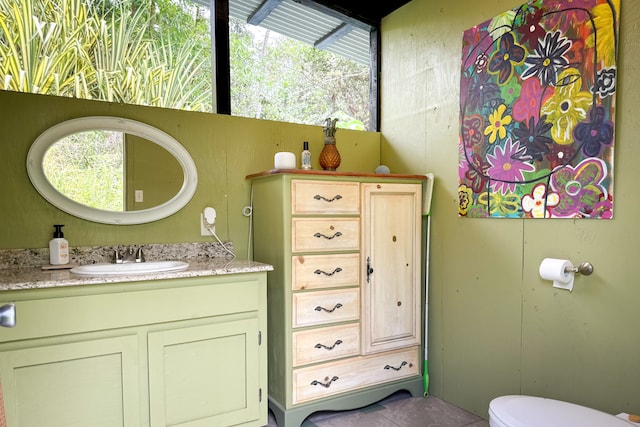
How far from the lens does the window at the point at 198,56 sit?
2.00m

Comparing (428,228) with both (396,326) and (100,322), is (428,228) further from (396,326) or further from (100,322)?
(100,322)

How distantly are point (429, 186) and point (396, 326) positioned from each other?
0.85 meters

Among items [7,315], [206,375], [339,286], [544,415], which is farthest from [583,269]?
[7,315]

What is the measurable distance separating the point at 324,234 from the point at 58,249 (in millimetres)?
1268

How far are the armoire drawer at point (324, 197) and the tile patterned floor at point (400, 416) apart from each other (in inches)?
43.6

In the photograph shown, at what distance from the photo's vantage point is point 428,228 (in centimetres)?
249

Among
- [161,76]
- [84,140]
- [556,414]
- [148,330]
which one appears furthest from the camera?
[161,76]

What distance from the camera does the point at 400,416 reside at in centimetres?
222

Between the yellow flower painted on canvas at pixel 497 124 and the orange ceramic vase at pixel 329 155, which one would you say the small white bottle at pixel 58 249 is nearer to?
the orange ceramic vase at pixel 329 155

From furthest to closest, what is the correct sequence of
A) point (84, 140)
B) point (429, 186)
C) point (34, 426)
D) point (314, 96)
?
point (314, 96) < point (429, 186) < point (84, 140) < point (34, 426)

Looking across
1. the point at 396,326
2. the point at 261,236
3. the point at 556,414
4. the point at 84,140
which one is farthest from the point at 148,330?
the point at 556,414

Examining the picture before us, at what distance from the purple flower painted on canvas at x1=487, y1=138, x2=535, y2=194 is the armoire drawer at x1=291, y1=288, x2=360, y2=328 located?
926 millimetres

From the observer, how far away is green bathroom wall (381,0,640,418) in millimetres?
1625

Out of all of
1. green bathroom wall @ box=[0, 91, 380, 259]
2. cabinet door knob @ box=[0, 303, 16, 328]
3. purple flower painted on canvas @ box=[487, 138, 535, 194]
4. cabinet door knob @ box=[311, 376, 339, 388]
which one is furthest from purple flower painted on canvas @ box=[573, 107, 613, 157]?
cabinet door knob @ box=[0, 303, 16, 328]
